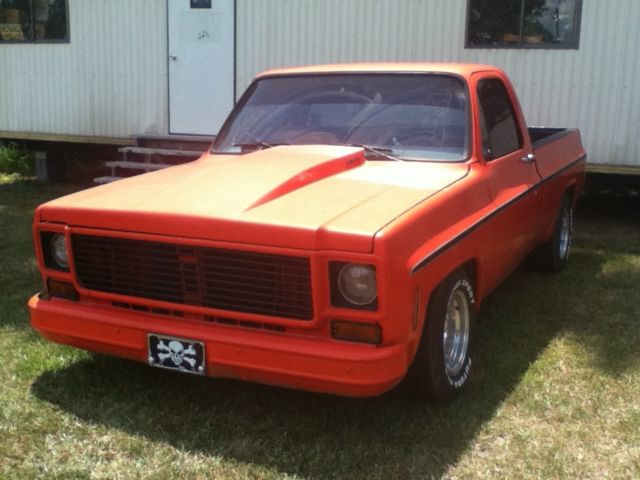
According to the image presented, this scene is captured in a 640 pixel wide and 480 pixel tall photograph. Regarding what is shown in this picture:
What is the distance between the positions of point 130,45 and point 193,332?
7.60 metres

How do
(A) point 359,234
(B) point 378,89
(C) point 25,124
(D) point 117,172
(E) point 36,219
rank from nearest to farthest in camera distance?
(A) point 359,234 < (E) point 36,219 < (B) point 378,89 < (D) point 117,172 < (C) point 25,124

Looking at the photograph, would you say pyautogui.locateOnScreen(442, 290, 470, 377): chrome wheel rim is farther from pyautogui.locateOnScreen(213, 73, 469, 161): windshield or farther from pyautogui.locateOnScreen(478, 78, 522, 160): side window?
pyautogui.locateOnScreen(478, 78, 522, 160): side window

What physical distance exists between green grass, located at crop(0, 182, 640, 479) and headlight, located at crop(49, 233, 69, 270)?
0.66 metres

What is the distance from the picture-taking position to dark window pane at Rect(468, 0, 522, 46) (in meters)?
8.29

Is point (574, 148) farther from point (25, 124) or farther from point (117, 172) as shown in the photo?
point (25, 124)

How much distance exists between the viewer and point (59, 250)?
365 cm

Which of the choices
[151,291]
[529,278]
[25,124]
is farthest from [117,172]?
[151,291]

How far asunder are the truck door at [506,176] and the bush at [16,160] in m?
9.40

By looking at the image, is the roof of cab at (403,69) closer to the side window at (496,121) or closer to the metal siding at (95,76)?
the side window at (496,121)

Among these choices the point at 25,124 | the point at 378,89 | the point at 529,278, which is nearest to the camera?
the point at 378,89

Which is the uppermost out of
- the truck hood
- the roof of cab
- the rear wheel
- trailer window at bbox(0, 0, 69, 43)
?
trailer window at bbox(0, 0, 69, 43)

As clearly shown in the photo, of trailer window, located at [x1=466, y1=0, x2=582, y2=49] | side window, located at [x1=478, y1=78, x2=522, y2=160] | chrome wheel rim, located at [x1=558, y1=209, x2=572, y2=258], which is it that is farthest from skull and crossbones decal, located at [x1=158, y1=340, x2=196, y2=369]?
trailer window, located at [x1=466, y1=0, x2=582, y2=49]

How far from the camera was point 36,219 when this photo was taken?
142 inches

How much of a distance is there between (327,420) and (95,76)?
8.06 meters
